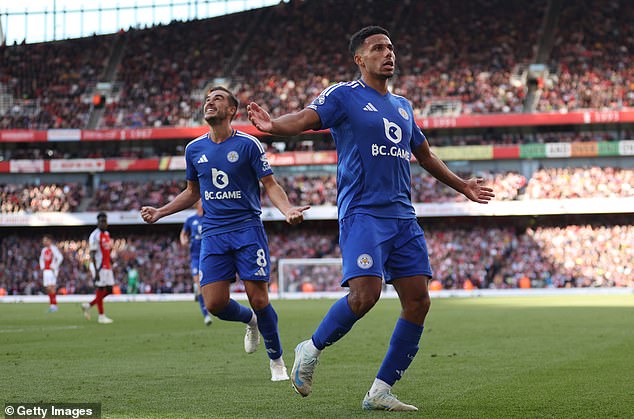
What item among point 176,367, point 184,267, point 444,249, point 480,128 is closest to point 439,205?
point 444,249

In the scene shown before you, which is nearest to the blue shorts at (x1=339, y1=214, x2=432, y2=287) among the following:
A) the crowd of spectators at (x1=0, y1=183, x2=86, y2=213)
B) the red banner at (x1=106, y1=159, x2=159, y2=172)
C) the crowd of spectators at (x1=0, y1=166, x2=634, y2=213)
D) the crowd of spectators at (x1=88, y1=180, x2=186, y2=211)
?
the crowd of spectators at (x1=0, y1=166, x2=634, y2=213)

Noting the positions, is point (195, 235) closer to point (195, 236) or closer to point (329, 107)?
point (195, 236)

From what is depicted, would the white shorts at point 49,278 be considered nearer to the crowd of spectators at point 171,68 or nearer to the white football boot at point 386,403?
the white football boot at point 386,403

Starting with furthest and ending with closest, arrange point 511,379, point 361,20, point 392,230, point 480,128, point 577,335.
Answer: point 361,20, point 480,128, point 577,335, point 511,379, point 392,230

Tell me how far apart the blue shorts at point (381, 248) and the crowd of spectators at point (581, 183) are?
3871cm

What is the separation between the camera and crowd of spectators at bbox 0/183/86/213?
155 feet

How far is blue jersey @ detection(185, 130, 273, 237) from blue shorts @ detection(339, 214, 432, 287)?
2.24m

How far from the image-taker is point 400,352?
6.05 m

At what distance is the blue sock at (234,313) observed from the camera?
841cm

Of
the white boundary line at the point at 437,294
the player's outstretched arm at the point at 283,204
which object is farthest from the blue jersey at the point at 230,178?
the white boundary line at the point at 437,294

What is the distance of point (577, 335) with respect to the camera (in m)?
13.4

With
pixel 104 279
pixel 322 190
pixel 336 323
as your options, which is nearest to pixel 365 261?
pixel 336 323

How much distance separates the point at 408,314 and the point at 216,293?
254cm

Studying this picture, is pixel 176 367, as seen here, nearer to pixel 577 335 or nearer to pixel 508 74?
pixel 577 335
